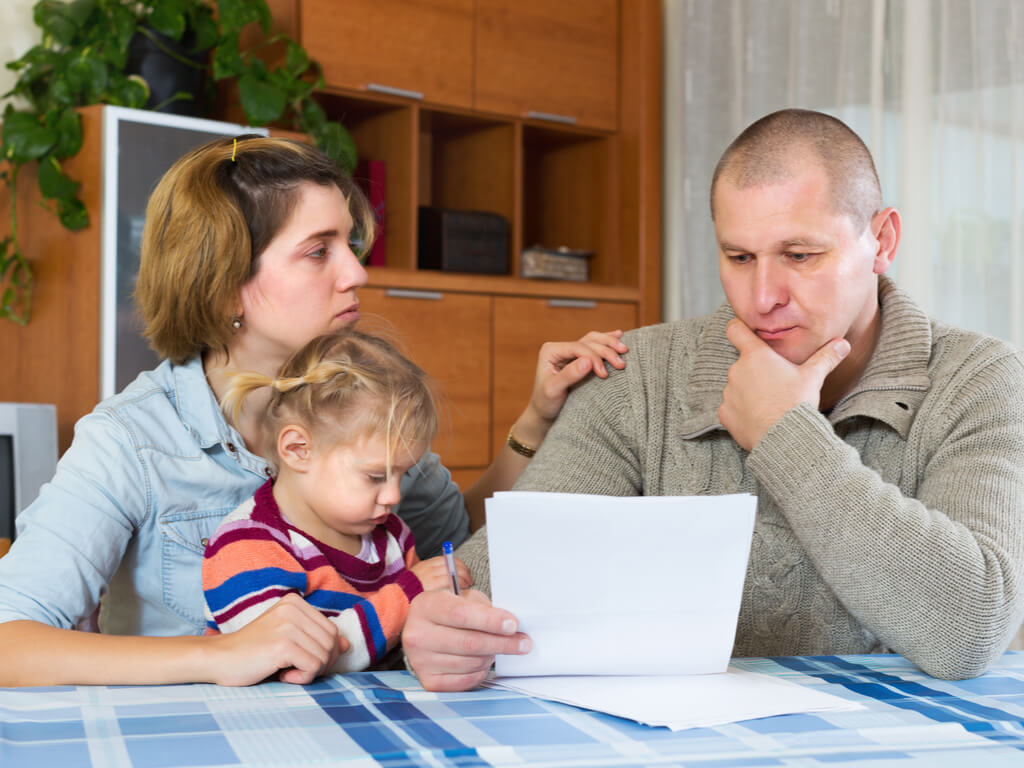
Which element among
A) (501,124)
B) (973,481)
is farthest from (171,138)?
(973,481)

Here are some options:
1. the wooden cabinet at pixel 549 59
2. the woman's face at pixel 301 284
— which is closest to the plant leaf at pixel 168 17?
the wooden cabinet at pixel 549 59

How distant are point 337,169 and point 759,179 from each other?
615 millimetres

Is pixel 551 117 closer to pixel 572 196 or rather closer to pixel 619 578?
pixel 572 196

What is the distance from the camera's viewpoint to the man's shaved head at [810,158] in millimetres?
1427

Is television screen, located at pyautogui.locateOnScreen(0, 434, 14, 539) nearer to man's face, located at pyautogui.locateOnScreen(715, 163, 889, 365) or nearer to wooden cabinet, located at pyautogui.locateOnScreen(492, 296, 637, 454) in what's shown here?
wooden cabinet, located at pyautogui.locateOnScreen(492, 296, 637, 454)

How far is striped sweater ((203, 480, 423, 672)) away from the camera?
1211 millimetres

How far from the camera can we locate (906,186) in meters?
3.30

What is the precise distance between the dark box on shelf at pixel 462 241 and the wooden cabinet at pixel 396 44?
364mm

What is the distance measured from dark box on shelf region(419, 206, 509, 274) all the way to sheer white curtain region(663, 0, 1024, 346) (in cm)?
68

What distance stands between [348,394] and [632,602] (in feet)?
1.53

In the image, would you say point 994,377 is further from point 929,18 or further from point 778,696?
point 929,18

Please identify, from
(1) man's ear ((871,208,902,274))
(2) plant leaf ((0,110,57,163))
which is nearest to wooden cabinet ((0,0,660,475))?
(2) plant leaf ((0,110,57,163))

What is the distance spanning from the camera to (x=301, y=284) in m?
1.52

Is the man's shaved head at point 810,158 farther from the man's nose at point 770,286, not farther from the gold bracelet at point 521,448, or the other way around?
the gold bracelet at point 521,448
